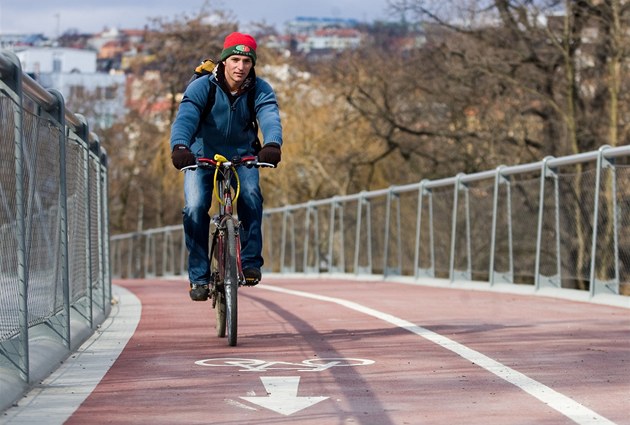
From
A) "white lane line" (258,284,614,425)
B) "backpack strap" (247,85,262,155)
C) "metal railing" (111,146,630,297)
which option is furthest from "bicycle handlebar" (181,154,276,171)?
"metal railing" (111,146,630,297)

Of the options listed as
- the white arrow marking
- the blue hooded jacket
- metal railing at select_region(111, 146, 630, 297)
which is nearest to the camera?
the white arrow marking

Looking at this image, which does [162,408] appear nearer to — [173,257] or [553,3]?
[553,3]

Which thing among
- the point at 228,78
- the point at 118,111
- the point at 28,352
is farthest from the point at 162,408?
the point at 118,111

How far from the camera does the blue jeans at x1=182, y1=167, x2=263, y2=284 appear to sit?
33.7 ft

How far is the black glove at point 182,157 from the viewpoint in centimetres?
975

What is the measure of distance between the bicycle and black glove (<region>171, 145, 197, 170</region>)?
5 centimetres

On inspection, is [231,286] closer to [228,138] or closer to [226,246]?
[226,246]

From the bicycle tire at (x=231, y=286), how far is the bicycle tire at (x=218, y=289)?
0.32 metres

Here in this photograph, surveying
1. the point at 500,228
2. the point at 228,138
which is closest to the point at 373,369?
the point at 228,138

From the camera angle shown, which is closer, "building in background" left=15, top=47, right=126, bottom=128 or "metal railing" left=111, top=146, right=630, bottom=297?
"metal railing" left=111, top=146, right=630, bottom=297

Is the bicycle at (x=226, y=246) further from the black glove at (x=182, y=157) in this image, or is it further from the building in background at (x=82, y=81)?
the building in background at (x=82, y=81)

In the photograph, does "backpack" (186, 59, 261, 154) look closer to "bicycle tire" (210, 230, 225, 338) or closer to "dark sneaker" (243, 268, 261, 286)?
"bicycle tire" (210, 230, 225, 338)

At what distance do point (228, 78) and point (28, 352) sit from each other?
3176 mm

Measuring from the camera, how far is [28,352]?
25.4 feet
